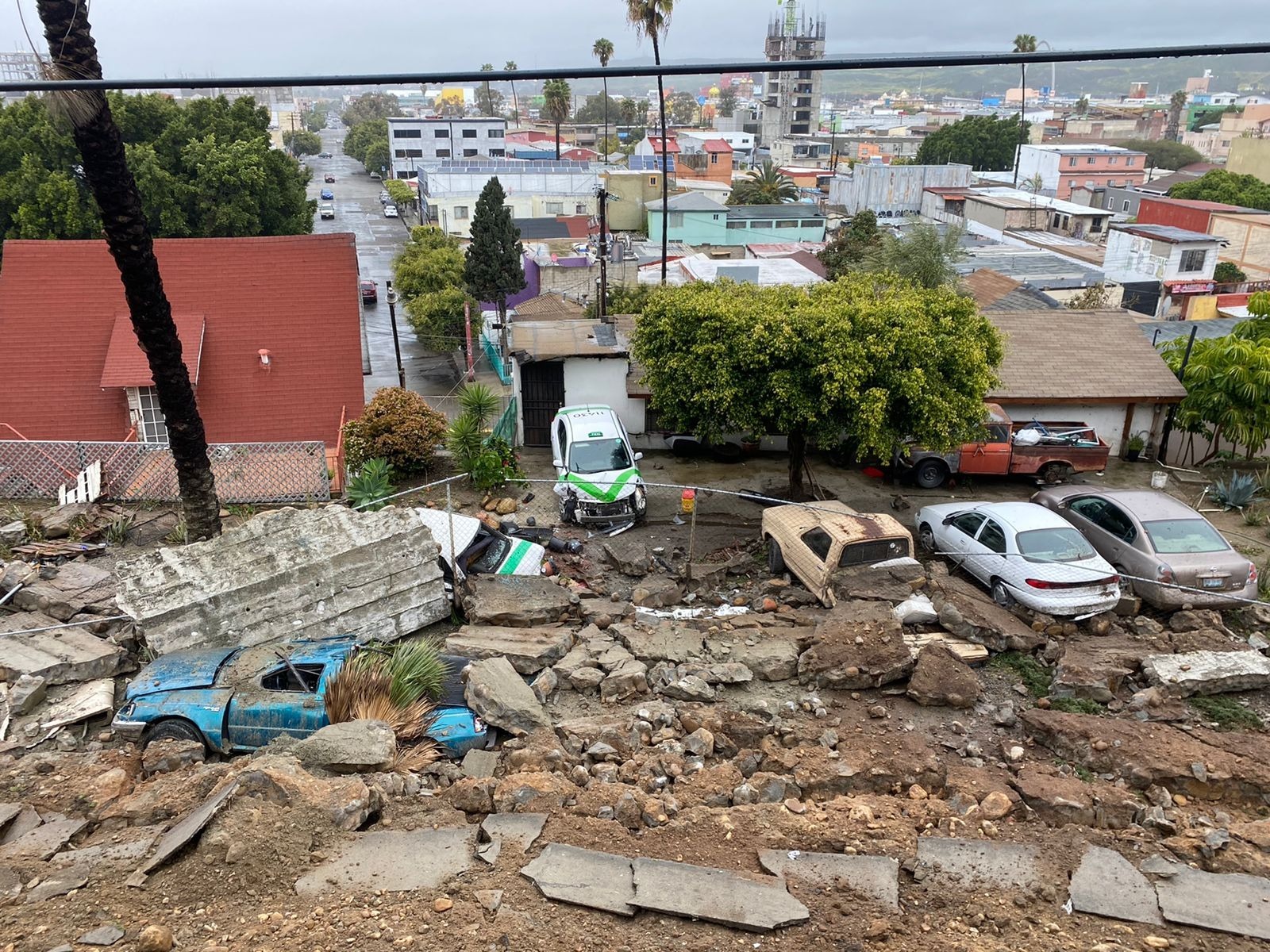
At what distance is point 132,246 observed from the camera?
1105 cm

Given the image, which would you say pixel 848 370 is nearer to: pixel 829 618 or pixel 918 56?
pixel 829 618

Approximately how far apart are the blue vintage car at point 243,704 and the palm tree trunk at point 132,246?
12.1 feet

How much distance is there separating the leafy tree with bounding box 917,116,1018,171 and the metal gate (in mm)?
90579

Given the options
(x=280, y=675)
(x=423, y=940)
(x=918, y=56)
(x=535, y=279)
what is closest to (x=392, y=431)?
(x=280, y=675)

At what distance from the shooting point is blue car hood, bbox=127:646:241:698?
917 centimetres

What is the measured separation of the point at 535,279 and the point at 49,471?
30.7 m

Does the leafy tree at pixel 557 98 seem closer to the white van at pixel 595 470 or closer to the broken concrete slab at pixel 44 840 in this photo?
the white van at pixel 595 470

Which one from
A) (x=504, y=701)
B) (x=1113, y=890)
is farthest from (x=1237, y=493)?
(x=504, y=701)

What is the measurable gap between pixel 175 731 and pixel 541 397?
1273 centimetres

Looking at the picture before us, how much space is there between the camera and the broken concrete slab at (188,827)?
21.7ft

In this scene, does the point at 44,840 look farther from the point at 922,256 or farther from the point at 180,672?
the point at 922,256

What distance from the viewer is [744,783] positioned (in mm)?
8031

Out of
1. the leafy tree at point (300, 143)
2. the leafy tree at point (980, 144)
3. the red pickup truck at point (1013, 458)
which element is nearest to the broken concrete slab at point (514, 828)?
the red pickup truck at point (1013, 458)

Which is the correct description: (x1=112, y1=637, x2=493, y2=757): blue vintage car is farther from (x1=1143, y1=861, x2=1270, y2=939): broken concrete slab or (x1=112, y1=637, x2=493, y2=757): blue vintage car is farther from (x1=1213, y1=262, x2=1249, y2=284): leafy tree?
(x1=1213, y1=262, x2=1249, y2=284): leafy tree
